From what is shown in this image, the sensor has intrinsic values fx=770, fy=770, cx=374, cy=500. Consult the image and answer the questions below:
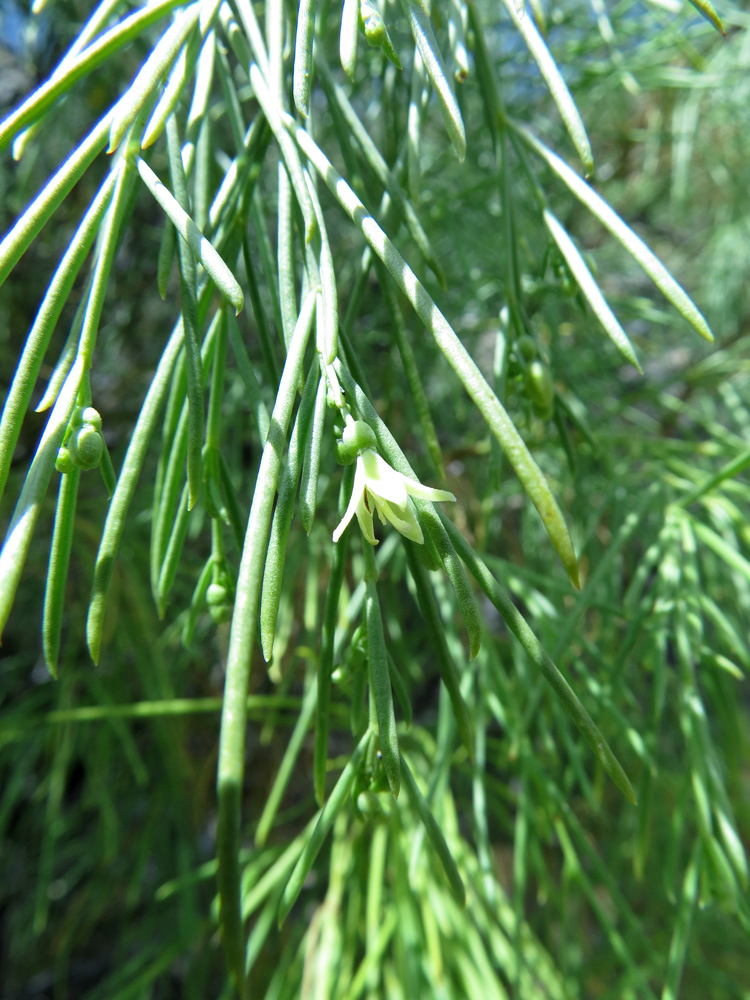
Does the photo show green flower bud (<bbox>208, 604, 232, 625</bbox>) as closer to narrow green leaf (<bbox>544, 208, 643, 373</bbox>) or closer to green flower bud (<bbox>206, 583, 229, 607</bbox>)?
green flower bud (<bbox>206, 583, 229, 607</bbox>)

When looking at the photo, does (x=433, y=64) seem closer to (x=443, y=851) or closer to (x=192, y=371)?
(x=192, y=371)

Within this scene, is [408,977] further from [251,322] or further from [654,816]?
[251,322]

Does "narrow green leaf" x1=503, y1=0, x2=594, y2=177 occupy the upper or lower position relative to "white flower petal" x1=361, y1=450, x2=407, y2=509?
upper

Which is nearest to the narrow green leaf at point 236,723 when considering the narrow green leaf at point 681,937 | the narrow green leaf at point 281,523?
the narrow green leaf at point 281,523

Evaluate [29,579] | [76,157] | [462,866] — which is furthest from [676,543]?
[29,579]

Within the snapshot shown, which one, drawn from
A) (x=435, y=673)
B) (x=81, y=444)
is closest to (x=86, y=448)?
(x=81, y=444)

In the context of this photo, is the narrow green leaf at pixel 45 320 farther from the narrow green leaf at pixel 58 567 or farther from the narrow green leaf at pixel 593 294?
the narrow green leaf at pixel 593 294

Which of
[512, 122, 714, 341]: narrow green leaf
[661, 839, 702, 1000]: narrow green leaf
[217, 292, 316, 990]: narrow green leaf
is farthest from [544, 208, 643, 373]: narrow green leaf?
[661, 839, 702, 1000]: narrow green leaf
